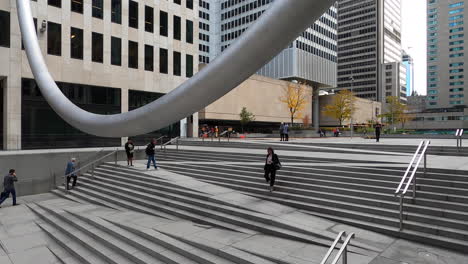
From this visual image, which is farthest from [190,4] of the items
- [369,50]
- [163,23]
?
[369,50]

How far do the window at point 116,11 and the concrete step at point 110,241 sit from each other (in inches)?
790

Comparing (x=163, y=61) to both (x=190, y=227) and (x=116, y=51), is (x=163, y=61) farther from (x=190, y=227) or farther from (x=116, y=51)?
(x=190, y=227)

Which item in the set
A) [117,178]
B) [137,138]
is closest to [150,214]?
[117,178]

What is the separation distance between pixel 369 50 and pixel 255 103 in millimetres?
102297

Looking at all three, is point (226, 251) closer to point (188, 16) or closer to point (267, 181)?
point (267, 181)

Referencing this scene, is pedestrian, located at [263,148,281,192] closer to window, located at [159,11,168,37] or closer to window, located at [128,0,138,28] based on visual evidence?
window, located at [128,0,138,28]

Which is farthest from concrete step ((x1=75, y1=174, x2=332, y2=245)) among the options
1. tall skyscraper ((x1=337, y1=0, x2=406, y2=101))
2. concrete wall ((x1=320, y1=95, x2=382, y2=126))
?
tall skyscraper ((x1=337, y1=0, x2=406, y2=101))

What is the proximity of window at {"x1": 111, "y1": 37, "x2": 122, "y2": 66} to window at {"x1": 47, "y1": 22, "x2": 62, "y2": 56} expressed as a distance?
3.91 metres

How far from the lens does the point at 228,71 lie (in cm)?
262

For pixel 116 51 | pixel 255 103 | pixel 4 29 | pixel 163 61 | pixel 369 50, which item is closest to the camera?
pixel 4 29

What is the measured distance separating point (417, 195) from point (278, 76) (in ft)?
201

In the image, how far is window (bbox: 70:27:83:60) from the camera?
23641mm

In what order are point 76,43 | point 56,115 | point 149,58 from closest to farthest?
point 56,115 < point 76,43 < point 149,58

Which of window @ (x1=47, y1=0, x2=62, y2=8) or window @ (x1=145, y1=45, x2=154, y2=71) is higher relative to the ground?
window @ (x1=47, y1=0, x2=62, y2=8)
